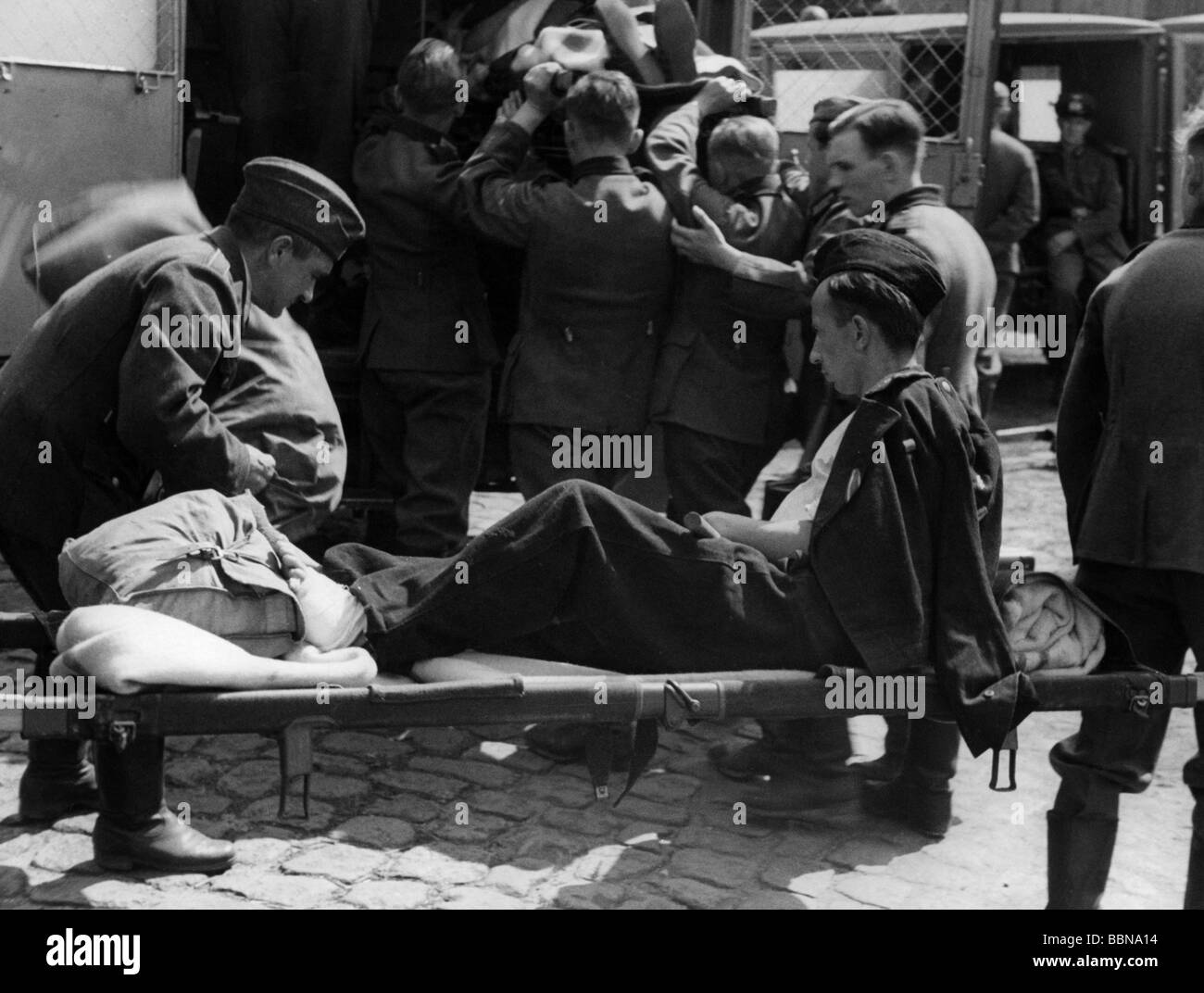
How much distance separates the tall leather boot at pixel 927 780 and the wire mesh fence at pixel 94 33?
3.31 m

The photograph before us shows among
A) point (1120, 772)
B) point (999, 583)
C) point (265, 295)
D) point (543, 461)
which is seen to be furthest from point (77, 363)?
point (1120, 772)

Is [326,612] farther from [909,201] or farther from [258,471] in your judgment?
[909,201]

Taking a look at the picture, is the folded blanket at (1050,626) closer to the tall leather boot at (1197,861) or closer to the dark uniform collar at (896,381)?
the tall leather boot at (1197,861)

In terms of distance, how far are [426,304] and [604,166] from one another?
90 cm

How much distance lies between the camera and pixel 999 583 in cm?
405

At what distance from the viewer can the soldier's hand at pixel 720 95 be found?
5602 mm

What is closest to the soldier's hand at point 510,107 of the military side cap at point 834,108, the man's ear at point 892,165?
the military side cap at point 834,108

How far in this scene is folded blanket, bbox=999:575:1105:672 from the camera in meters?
3.86

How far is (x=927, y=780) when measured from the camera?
4.51 metres

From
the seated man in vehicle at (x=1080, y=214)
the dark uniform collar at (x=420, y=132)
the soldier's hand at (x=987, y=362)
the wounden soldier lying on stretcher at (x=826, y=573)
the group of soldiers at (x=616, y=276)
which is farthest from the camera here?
the seated man in vehicle at (x=1080, y=214)

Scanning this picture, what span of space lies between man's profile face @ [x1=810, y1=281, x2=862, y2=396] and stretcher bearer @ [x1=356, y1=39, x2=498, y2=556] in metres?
2.05

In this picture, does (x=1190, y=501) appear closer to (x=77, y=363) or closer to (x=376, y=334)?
(x=77, y=363)

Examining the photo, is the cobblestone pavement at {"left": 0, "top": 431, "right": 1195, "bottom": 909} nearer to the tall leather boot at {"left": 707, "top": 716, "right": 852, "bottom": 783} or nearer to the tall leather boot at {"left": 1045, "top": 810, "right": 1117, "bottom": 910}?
the tall leather boot at {"left": 707, "top": 716, "right": 852, "bottom": 783}

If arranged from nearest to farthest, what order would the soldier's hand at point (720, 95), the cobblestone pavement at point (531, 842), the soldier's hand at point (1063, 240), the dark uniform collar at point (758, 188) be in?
the cobblestone pavement at point (531, 842) < the dark uniform collar at point (758, 188) < the soldier's hand at point (720, 95) < the soldier's hand at point (1063, 240)
